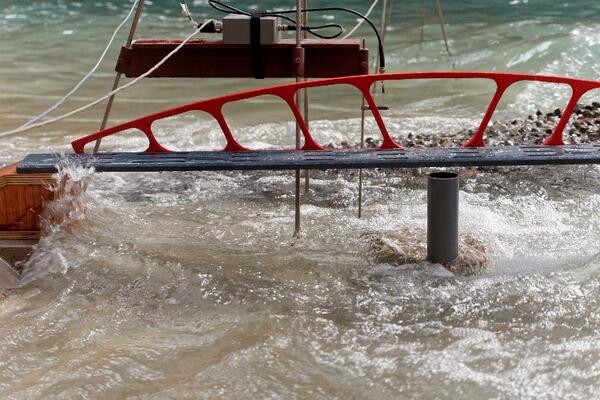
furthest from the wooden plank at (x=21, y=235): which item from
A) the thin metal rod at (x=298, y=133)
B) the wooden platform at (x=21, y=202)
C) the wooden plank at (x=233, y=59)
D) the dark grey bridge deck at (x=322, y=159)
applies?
the thin metal rod at (x=298, y=133)

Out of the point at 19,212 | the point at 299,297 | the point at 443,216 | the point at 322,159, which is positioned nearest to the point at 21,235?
the point at 19,212

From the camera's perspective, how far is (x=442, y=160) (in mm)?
4145

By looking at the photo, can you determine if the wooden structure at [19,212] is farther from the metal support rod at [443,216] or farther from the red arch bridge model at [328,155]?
A: the metal support rod at [443,216]

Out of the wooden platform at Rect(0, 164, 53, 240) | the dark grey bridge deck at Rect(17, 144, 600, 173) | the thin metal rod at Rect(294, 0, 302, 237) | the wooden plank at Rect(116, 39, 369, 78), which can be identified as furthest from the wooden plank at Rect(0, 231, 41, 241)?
the thin metal rod at Rect(294, 0, 302, 237)

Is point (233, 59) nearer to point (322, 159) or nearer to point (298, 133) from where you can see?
point (298, 133)

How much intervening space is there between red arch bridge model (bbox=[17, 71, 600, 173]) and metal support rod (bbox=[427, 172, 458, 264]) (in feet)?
0.33

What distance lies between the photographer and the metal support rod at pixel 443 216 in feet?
13.8

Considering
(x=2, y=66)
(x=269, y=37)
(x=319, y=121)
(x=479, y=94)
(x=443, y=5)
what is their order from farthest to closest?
(x=443, y=5), (x=2, y=66), (x=479, y=94), (x=319, y=121), (x=269, y=37)

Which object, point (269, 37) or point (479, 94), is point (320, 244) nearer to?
point (269, 37)

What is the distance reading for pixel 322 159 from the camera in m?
4.17

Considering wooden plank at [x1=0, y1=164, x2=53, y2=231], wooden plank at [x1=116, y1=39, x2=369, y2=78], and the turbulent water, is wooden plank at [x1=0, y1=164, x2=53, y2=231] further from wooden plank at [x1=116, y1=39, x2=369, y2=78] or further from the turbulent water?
wooden plank at [x1=116, y1=39, x2=369, y2=78]

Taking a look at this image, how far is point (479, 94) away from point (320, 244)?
20.4 ft

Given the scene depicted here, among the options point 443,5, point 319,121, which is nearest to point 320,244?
point 319,121

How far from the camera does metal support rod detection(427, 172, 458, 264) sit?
420 cm
